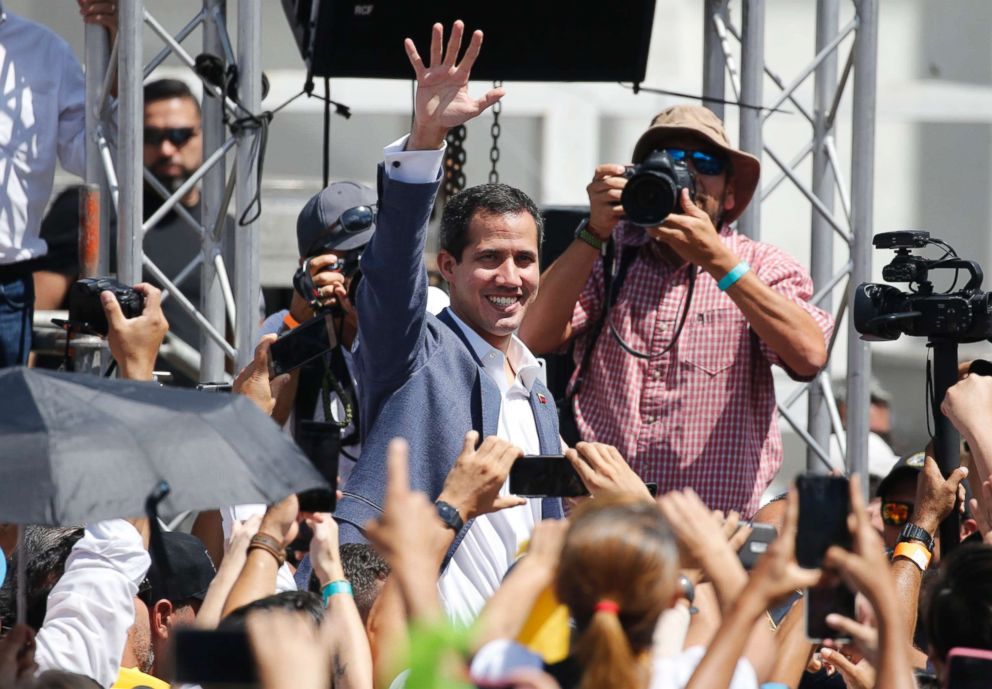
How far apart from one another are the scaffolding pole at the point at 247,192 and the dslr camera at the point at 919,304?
1819 millimetres

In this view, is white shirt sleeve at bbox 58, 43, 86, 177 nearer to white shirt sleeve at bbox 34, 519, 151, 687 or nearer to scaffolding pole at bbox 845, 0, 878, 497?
white shirt sleeve at bbox 34, 519, 151, 687

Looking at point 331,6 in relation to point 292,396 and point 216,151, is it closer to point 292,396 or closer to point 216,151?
point 216,151

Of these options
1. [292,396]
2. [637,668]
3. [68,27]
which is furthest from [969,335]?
[68,27]

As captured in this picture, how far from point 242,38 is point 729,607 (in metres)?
3.14

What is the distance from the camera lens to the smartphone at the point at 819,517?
259 centimetres

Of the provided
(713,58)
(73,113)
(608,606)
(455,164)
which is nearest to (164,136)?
(455,164)

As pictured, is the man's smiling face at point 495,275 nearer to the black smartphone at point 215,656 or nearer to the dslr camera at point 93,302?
the dslr camera at point 93,302

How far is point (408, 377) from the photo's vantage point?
3.77 m

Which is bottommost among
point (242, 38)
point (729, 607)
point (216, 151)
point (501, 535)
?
point (501, 535)

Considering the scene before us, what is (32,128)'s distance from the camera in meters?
5.13

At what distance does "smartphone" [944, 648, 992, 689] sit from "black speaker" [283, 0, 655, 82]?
3.46m

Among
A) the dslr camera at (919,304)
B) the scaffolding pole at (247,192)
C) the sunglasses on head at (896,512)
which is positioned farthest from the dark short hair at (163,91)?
the sunglasses on head at (896,512)

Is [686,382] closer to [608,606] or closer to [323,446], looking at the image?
[323,446]

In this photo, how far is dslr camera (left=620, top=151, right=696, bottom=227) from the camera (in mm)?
4344
